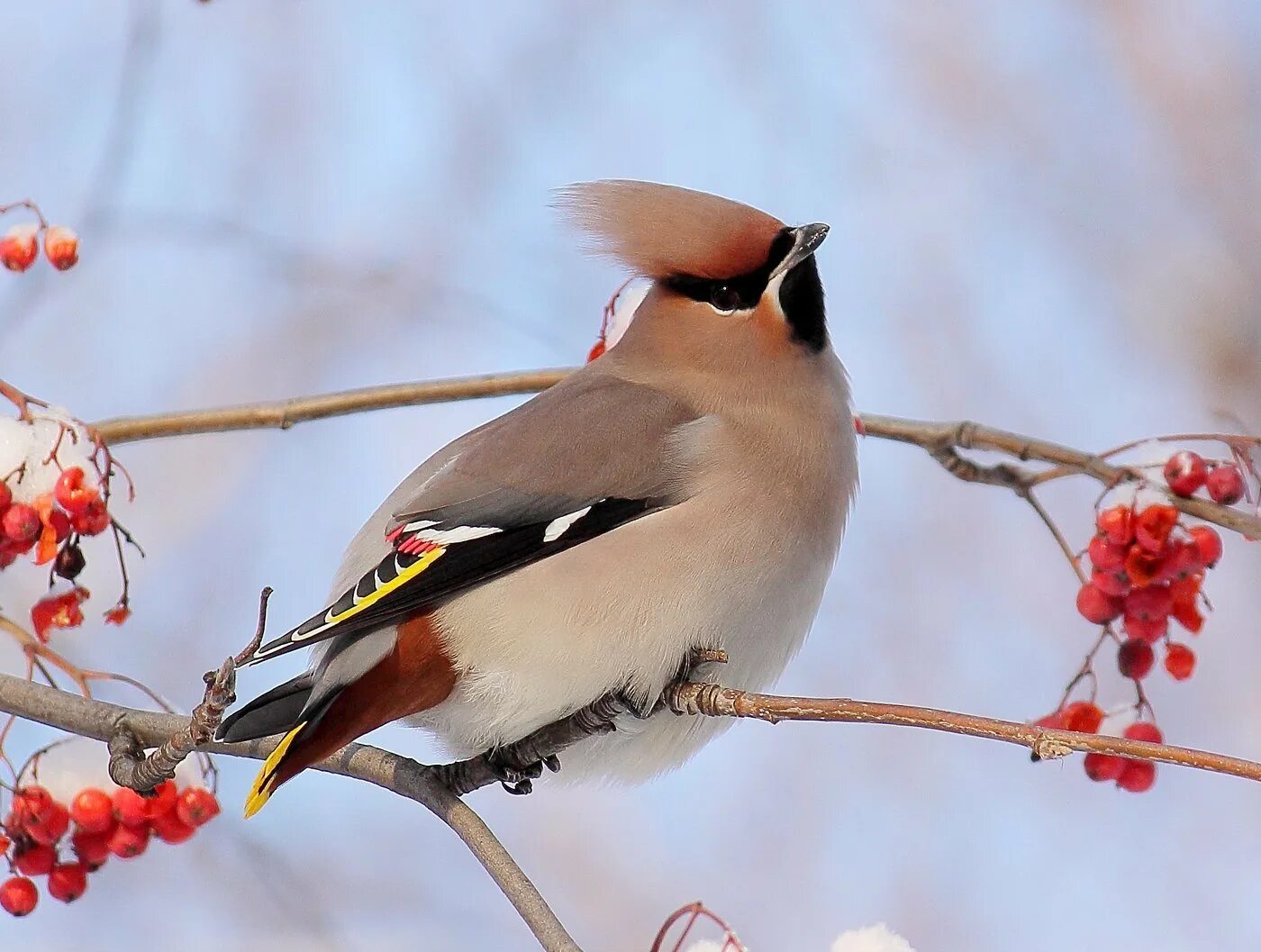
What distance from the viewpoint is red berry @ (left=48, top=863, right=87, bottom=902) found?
9.16 feet

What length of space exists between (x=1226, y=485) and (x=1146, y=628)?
0.98 feet

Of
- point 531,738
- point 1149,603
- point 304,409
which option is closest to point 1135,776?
point 1149,603

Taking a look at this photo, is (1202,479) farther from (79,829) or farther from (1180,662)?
(79,829)

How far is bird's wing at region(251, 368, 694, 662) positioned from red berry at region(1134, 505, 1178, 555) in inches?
32.1

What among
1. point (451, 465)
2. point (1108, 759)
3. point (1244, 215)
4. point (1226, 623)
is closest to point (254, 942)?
point (451, 465)

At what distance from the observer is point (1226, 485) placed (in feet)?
9.29

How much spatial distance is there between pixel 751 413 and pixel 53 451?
1.31 meters

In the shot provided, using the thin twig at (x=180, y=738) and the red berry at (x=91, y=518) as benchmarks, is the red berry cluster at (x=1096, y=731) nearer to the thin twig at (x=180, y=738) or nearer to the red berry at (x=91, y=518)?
the thin twig at (x=180, y=738)

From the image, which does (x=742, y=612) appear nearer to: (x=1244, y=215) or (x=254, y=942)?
(x=254, y=942)

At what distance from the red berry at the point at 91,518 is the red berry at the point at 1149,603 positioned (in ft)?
5.86

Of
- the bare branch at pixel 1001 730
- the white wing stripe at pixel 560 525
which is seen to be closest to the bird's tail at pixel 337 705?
the white wing stripe at pixel 560 525

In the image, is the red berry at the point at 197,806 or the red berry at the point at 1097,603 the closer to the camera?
the red berry at the point at 197,806

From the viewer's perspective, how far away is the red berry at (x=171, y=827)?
2.78 metres

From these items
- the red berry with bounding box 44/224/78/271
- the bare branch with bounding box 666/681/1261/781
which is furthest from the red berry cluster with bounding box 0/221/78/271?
the bare branch with bounding box 666/681/1261/781
